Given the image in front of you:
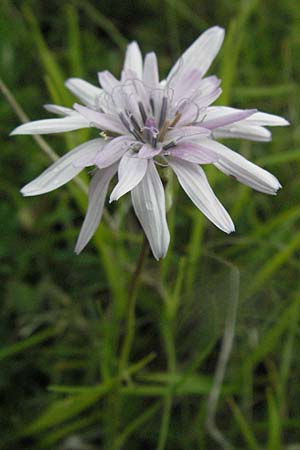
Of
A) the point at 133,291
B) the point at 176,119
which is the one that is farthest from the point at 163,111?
the point at 133,291

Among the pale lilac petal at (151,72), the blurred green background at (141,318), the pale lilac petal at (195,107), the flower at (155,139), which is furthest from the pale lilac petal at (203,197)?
the blurred green background at (141,318)

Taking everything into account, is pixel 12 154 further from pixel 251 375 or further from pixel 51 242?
pixel 251 375

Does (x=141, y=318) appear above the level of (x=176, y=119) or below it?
below

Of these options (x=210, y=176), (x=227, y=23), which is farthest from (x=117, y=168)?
(x=227, y=23)

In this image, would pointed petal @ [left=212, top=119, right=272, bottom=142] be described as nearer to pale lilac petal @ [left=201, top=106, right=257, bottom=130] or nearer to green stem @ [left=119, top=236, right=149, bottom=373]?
pale lilac petal @ [left=201, top=106, right=257, bottom=130]

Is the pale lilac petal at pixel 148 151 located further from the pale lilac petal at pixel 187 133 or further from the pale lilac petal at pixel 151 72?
the pale lilac petal at pixel 151 72

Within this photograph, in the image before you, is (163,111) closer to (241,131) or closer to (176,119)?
(176,119)
